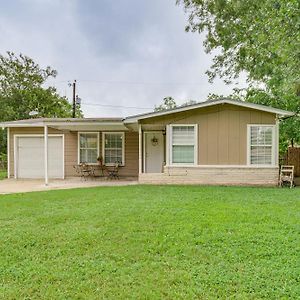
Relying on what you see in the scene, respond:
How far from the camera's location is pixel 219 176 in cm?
1101

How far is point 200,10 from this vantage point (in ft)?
Result: 50.5

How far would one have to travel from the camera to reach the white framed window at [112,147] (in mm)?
14172

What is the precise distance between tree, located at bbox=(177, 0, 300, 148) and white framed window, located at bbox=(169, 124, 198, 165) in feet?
11.2

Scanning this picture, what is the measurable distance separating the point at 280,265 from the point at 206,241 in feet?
3.48

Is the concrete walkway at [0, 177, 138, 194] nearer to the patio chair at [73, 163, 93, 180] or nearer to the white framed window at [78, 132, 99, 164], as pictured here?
the patio chair at [73, 163, 93, 180]

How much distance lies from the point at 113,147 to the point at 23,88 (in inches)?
514

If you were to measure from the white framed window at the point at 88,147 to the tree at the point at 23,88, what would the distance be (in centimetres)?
1034

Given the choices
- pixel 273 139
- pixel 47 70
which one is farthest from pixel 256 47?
pixel 47 70

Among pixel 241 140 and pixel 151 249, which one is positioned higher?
pixel 241 140

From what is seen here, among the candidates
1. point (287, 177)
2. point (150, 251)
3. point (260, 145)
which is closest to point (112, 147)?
point (260, 145)

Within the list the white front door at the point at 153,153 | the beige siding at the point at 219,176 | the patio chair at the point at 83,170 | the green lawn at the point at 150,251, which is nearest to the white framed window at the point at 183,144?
the beige siding at the point at 219,176

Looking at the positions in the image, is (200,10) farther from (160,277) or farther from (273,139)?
(160,277)

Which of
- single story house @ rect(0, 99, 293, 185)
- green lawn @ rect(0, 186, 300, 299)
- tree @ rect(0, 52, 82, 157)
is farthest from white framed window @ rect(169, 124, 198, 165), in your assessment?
tree @ rect(0, 52, 82, 157)

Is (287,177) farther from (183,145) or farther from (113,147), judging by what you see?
(113,147)
